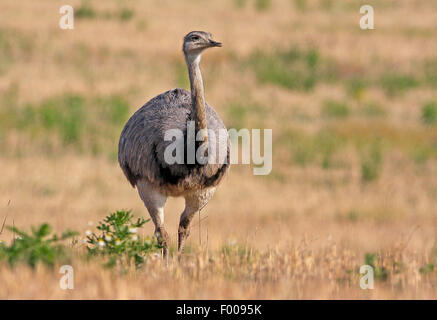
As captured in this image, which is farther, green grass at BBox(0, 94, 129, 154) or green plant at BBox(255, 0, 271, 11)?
green plant at BBox(255, 0, 271, 11)

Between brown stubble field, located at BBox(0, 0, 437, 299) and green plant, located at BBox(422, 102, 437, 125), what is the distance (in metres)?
0.06

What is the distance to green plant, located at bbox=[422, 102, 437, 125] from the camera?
2105cm

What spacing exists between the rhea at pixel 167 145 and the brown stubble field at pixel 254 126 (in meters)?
0.54

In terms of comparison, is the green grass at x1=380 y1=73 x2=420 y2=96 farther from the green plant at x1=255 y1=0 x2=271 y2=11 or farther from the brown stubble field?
the green plant at x1=255 y1=0 x2=271 y2=11

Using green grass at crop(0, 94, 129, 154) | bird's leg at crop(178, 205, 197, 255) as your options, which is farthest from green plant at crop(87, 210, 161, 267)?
green grass at crop(0, 94, 129, 154)

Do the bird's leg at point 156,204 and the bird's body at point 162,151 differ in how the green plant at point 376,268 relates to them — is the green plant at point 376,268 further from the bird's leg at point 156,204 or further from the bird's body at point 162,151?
the bird's leg at point 156,204

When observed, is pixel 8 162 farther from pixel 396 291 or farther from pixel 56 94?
pixel 396 291

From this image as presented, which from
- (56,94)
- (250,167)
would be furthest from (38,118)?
(250,167)

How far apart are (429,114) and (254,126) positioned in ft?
15.4

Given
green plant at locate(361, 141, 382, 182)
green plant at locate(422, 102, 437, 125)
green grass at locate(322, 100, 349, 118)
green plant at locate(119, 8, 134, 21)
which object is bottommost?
green plant at locate(361, 141, 382, 182)

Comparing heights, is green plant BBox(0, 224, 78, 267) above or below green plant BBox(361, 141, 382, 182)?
below

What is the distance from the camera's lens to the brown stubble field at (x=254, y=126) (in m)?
6.73

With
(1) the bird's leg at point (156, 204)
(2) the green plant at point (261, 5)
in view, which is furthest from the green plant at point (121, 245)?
(2) the green plant at point (261, 5)

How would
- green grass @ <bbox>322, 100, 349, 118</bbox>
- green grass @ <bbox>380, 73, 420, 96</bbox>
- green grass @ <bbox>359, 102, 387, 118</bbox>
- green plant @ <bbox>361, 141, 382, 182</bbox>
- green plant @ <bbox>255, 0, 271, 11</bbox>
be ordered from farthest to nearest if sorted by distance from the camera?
1. green plant @ <bbox>255, 0, 271, 11</bbox>
2. green grass @ <bbox>380, 73, 420, 96</bbox>
3. green grass @ <bbox>359, 102, 387, 118</bbox>
4. green grass @ <bbox>322, 100, 349, 118</bbox>
5. green plant @ <bbox>361, 141, 382, 182</bbox>
